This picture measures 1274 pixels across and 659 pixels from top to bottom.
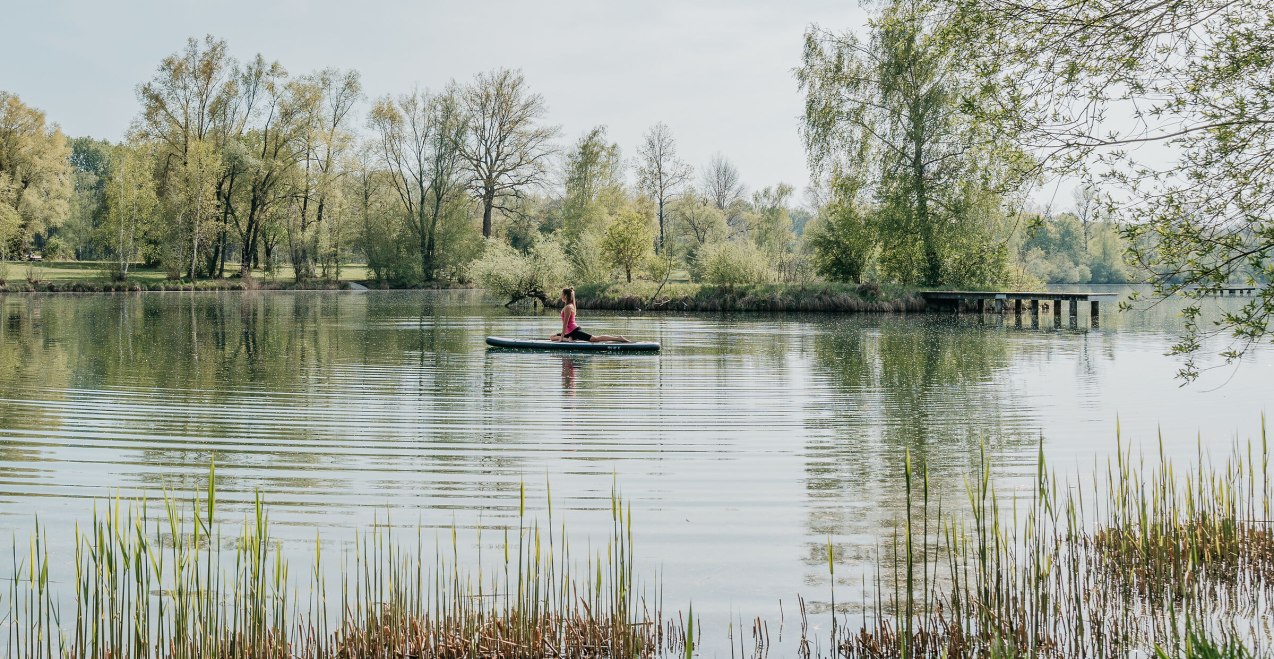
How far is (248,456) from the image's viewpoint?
986 cm

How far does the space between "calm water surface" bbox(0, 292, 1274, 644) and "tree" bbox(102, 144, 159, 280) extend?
33816 mm

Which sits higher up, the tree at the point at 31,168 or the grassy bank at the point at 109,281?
the tree at the point at 31,168

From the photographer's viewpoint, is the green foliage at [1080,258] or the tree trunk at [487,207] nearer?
the tree trunk at [487,207]

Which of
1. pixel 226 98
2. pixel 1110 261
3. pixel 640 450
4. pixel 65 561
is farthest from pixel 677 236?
pixel 65 561

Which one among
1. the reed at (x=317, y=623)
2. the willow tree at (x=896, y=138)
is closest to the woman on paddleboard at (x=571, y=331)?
the reed at (x=317, y=623)

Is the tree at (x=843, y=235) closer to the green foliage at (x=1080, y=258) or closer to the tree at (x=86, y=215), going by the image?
the tree at (x=86, y=215)

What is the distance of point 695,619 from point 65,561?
12.4ft

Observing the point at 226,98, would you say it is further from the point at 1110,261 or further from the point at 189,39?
the point at 1110,261

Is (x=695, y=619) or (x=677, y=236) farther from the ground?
(x=677, y=236)

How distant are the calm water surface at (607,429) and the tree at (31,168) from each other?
38248 millimetres

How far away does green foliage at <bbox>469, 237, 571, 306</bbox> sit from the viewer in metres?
43.9

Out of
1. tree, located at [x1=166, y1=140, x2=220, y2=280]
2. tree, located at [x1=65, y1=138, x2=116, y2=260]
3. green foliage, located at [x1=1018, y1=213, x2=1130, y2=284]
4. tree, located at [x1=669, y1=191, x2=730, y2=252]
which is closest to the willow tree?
tree, located at [x1=669, y1=191, x2=730, y2=252]

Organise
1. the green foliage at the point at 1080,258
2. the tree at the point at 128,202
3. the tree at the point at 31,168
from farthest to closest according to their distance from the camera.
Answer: the green foliage at the point at 1080,258, the tree at the point at 31,168, the tree at the point at 128,202

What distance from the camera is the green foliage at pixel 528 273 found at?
4391 centimetres
